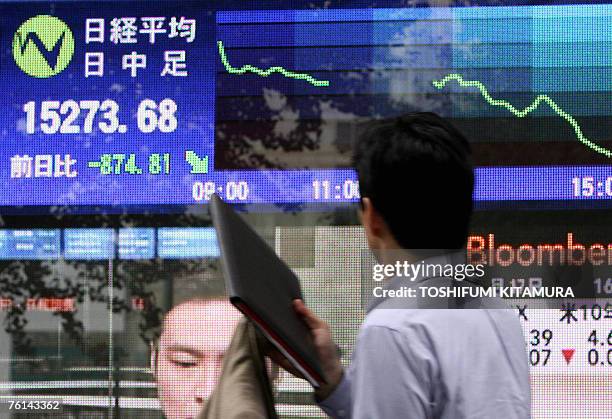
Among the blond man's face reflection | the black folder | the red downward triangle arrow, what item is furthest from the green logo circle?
the black folder

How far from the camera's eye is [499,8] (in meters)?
2.61

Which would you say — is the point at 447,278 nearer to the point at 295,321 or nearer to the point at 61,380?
the point at 295,321

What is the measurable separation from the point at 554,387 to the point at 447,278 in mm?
1827

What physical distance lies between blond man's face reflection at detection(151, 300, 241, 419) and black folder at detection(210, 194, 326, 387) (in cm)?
174

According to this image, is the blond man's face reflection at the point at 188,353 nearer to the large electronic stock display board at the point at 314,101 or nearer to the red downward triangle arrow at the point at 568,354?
the large electronic stock display board at the point at 314,101

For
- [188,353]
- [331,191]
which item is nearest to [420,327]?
[331,191]

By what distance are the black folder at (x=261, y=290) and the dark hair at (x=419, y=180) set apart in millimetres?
112

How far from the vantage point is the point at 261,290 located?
2.54ft

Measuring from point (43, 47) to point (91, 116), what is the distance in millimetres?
262

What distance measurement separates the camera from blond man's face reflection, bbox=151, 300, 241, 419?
2.59 meters

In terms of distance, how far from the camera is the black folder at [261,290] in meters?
0.74

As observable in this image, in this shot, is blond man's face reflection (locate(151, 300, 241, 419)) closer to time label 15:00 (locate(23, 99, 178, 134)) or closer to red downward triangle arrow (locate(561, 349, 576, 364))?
time label 15:00 (locate(23, 99, 178, 134))

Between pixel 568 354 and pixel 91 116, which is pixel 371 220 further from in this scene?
pixel 91 116

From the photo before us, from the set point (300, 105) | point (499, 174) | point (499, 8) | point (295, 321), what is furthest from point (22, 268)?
point (295, 321)
